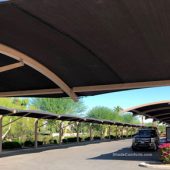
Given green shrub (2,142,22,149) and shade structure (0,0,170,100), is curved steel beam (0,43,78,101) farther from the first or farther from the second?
green shrub (2,142,22,149)

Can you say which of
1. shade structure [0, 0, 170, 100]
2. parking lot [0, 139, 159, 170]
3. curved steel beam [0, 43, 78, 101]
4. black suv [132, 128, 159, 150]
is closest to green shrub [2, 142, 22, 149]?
parking lot [0, 139, 159, 170]

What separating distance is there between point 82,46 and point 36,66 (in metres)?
1.23

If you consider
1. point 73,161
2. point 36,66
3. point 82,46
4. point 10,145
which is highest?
point 82,46

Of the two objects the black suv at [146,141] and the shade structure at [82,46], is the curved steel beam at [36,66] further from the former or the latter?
the black suv at [146,141]

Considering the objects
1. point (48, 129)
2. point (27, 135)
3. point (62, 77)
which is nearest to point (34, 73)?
point (62, 77)

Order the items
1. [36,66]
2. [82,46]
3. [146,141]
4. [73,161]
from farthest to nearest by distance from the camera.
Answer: [146,141]
[73,161]
[36,66]
[82,46]

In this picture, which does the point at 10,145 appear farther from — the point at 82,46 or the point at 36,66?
the point at 82,46

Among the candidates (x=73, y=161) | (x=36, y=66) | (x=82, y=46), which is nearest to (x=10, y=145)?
(x=73, y=161)

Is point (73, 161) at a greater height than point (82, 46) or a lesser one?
lesser

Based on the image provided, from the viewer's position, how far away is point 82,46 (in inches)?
287

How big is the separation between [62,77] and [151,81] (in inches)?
80.9

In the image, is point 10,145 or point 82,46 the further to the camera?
point 10,145

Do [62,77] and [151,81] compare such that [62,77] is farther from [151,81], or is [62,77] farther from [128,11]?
[128,11]

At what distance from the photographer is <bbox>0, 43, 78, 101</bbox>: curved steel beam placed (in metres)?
7.12
